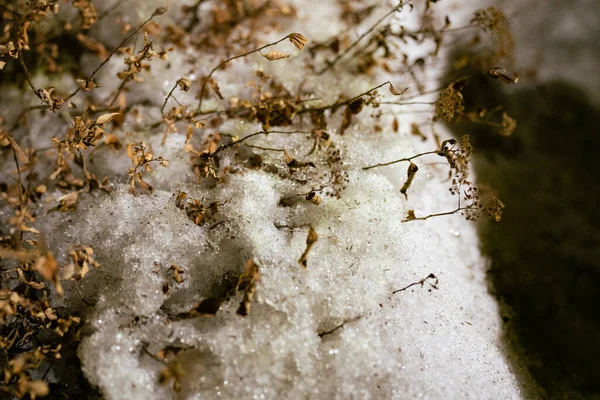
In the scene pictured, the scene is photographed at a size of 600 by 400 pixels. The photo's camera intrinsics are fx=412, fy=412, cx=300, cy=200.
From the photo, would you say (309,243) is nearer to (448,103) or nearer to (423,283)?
(423,283)

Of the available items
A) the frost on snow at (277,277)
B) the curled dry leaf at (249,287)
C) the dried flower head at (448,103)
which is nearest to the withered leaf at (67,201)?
the frost on snow at (277,277)

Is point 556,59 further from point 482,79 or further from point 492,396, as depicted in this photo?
point 492,396

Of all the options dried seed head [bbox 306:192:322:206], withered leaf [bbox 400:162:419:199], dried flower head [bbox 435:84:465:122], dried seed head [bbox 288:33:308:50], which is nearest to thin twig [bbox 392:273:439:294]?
withered leaf [bbox 400:162:419:199]

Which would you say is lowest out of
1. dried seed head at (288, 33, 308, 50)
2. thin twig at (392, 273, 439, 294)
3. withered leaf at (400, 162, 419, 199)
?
thin twig at (392, 273, 439, 294)

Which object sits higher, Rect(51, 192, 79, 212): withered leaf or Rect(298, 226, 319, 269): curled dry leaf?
Rect(51, 192, 79, 212): withered leaf

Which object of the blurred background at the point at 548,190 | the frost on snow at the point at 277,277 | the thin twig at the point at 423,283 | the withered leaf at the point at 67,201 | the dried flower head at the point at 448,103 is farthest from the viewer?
the blurred background at the point at 548,190

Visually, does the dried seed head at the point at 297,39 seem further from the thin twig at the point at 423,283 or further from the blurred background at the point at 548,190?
the blurred background at the point at 548,190

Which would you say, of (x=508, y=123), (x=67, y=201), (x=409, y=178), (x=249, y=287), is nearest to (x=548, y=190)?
(x=508, y=123)

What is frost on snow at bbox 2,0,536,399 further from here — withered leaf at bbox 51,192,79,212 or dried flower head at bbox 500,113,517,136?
dried flower head at bbox 500,113,517,136

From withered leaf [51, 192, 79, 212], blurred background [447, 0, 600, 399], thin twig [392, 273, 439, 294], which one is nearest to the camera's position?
thin twig [392, 273, 439, 294]

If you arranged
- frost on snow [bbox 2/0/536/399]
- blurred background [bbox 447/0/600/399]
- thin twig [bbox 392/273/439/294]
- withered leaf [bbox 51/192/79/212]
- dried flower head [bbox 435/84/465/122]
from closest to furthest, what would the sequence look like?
frost on snow [bbox 2/0/536/399] < thin twig [bbox 392/273/439/294] < withered leaf [bbox 51/192/79/212] < dried flower head [bbox 435/84/465/122] < blurred background [bbox 447/0/600/399]

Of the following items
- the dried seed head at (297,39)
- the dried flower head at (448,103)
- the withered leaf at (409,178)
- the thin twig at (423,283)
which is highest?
the dried seed head at (297,39)
